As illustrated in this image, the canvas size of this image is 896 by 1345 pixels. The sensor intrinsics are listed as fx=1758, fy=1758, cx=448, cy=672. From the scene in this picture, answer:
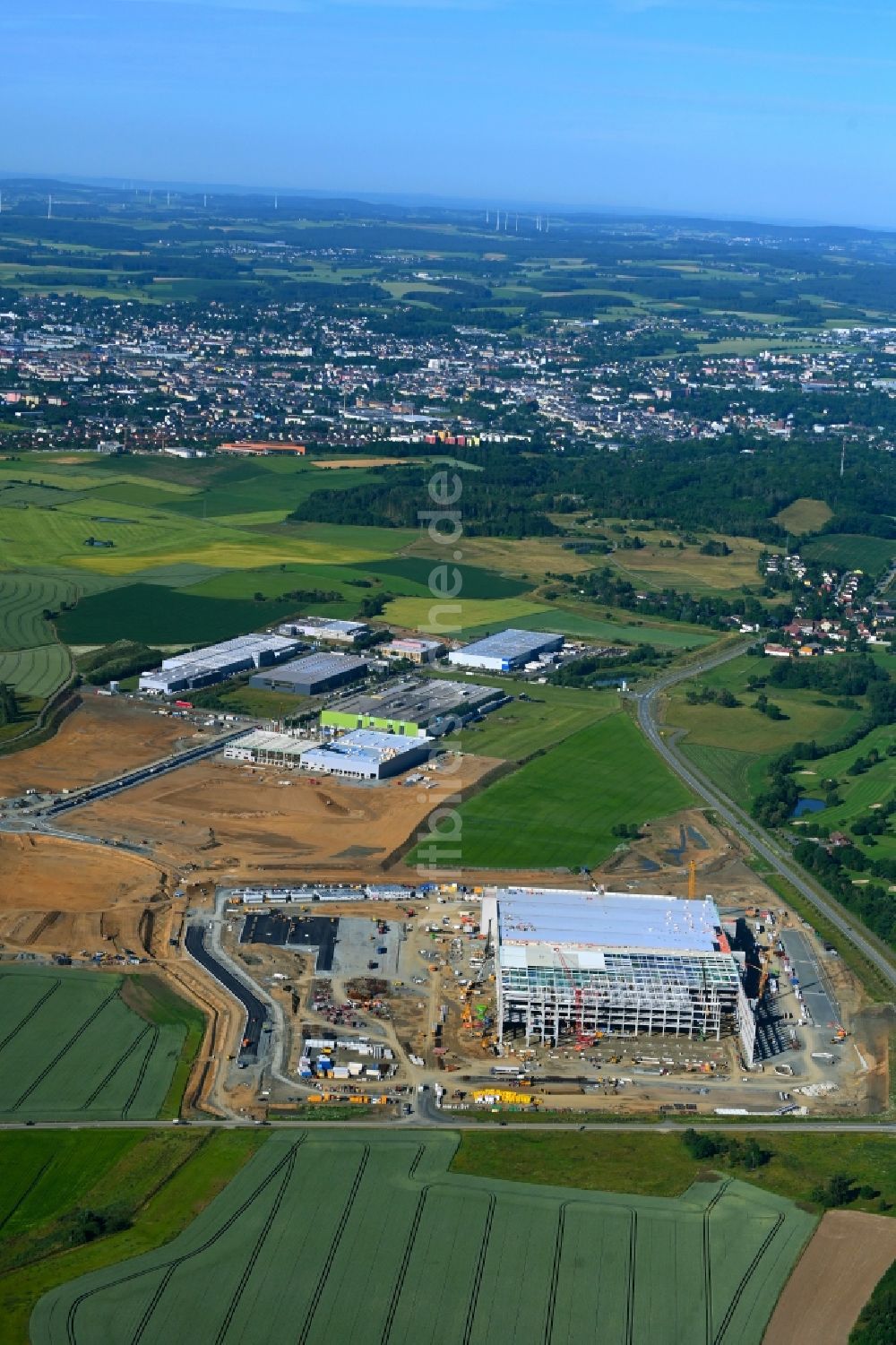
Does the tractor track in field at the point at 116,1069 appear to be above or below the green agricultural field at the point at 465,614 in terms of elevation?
below

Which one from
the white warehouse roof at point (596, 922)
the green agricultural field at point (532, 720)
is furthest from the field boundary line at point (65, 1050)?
the green agricultural field at point (532, 720)

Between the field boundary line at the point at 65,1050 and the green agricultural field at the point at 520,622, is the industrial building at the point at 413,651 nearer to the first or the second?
the green agricultural field at the point at 520,622

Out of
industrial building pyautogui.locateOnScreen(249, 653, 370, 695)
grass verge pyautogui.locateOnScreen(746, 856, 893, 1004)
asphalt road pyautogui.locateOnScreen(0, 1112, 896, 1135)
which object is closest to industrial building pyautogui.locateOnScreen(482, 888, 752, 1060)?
asphalt road pyautogui.locateOnScreen(0, 1112, 896, 1135)

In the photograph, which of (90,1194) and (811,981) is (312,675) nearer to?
(811,981)

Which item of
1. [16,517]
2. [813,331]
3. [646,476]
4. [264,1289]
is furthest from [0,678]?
[813,331]

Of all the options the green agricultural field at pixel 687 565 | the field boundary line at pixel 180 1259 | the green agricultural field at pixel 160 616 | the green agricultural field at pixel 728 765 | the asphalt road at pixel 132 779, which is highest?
the green agricultural field at pixel 687 565

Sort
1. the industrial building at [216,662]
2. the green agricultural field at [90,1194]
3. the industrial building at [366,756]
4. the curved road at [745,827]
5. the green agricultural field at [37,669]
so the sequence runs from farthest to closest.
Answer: the industrial building at [216,662] < the green agricultural field at [37,669] < the industrial building at [366,756] < the curved road at [745,827] < the green agricultural field at [90,1194]
